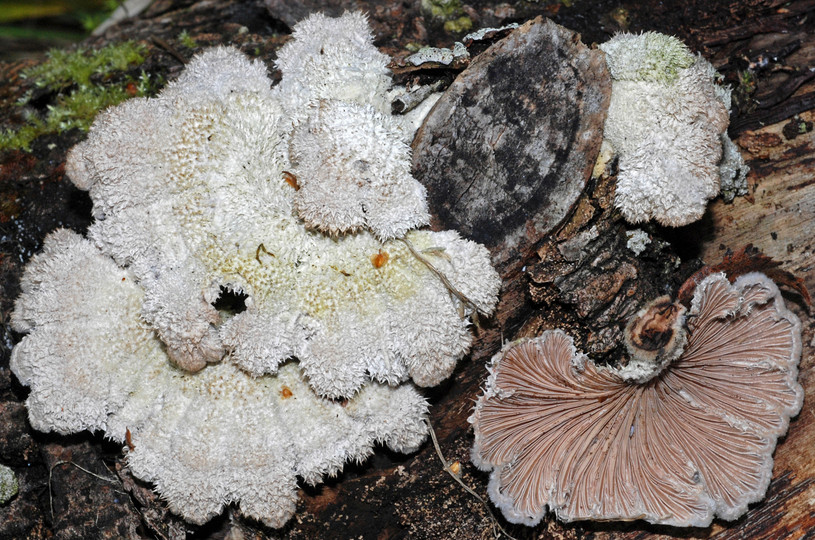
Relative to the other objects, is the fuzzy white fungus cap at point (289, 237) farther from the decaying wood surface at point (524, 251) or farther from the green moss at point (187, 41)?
the green moss at point (187, 41)

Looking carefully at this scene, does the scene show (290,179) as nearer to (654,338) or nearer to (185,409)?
(185,409)

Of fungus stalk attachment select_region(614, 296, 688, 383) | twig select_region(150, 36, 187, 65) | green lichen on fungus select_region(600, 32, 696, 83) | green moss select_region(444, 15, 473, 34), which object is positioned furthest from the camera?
twig select_region(150, 36, 187, 65)

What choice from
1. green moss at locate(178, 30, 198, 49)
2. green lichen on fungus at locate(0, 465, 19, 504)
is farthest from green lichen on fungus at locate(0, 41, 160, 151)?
green lichen on fungus at locate(0, 465, 19, 504)

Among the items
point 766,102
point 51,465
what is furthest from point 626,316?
point 51,465

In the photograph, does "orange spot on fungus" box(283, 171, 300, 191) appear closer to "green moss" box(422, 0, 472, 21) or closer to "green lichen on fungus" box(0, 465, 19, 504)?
"green moss" box(422, 0, 472, 21)

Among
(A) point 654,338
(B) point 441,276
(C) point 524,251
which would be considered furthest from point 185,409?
(A) point 654,338

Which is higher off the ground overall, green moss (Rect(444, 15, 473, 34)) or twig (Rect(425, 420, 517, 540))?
green moss (Rect(444, 15, 473, 34))

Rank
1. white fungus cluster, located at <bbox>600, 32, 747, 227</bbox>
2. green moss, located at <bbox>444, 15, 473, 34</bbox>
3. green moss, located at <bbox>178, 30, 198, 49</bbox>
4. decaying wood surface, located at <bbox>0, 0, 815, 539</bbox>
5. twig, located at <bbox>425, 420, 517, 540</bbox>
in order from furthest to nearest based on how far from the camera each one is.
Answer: green moss, located at <bbox>178, 30, 198, 49</bbox>
green moss, located at <bbox>444, 15, 473, 34</bbox>
twig, located at <bbox>425, 420, 517, 540</bbox>
decaying wood surface, located at <bbox>0, 0, 815, 539</bbox>
white fungus cluster, located at <bbox>600, 32, 747, 227</bbox>

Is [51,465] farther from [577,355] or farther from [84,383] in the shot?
[577,355]
